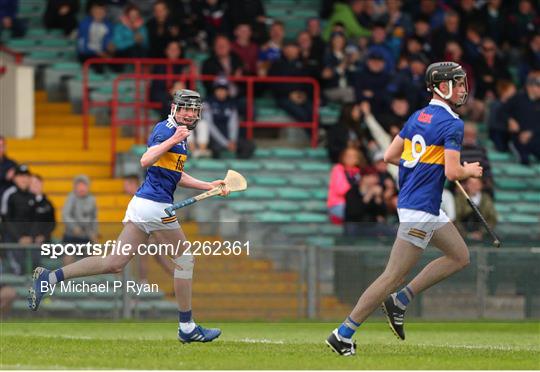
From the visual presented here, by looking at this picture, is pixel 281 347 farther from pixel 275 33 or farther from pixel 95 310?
pixel 275 33

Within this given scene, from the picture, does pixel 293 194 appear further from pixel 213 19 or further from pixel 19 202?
pixel 19 202

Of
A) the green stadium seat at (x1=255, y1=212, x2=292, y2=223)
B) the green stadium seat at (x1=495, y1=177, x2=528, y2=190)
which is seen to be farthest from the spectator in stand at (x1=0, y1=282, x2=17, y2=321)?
the green stadium seat at (x1=495, y1=177, x2=528, y2=190)

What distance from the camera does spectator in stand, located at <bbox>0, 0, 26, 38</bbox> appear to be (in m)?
24.9

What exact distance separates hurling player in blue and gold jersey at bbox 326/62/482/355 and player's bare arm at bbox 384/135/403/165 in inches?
0.4

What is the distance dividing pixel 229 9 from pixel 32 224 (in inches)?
294

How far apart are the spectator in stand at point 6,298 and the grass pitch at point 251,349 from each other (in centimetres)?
68

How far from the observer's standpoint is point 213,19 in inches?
1002

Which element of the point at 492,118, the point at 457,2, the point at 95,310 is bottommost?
the point at 95,310

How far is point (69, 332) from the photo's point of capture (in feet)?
56.1

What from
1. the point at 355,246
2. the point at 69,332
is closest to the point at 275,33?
the point at 355,246

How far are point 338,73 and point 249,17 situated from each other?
1657 mm

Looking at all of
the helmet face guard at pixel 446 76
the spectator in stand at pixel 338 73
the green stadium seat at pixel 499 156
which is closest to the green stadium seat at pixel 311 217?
the spectator in stand at pixel 338 73

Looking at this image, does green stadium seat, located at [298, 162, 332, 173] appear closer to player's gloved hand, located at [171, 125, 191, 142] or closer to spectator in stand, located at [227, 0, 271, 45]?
spectator in stand, located at [227, 0, 271, 45]

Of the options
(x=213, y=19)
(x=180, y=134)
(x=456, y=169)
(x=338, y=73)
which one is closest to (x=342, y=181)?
(x=338, y=73)
